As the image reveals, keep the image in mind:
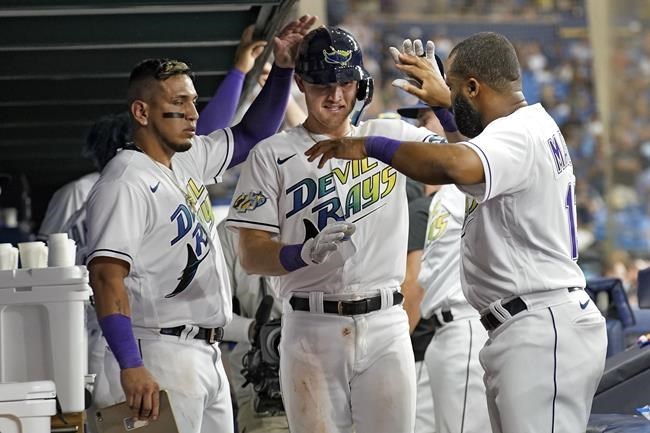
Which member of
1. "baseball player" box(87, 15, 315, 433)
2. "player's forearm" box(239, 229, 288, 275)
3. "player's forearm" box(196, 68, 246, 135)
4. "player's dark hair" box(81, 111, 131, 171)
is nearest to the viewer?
"baseball player" box(87, 15, 315, 433)

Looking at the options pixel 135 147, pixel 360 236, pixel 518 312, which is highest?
pixel 135 147

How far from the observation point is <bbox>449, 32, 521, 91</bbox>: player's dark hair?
380 centimetres

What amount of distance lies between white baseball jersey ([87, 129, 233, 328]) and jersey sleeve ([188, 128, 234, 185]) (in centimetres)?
32

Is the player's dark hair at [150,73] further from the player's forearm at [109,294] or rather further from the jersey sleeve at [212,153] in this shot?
the player's forearm at [109,294]

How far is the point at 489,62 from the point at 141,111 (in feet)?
4.29

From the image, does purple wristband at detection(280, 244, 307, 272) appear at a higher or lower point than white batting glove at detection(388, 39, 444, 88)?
lower

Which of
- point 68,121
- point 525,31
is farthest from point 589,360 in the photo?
point 525,31

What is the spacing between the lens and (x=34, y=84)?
668 cm

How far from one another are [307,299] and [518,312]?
0.84 metres

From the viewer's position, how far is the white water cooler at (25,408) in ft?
11.3

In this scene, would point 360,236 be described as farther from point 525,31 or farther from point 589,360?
point 525,31

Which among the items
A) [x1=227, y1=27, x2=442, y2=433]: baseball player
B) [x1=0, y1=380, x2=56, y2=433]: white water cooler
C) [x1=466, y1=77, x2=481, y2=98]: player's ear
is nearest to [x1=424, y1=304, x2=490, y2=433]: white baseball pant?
[x1=227, y1=27, x2=442, y2=433]: baseball player

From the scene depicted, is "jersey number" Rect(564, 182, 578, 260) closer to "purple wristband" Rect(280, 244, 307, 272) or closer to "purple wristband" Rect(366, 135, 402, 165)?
"purple wristband" Rect(366, 135, 402, 165)

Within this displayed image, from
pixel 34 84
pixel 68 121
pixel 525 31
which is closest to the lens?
pixel 34 84
